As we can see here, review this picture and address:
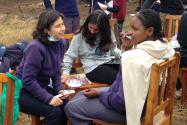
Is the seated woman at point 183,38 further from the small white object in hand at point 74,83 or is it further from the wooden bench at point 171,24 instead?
the small white object in hand at point 74,83

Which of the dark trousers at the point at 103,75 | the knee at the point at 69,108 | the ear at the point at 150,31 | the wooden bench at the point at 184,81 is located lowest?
the wooden bench at the point at 184,81

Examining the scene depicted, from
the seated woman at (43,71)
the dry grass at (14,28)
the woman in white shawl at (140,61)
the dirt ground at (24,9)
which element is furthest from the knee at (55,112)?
the dirt ground at (24,9)

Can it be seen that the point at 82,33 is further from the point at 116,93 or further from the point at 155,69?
the point at 155,69

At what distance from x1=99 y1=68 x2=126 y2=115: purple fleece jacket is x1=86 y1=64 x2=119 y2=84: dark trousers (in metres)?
0.98

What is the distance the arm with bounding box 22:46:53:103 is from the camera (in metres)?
3.33

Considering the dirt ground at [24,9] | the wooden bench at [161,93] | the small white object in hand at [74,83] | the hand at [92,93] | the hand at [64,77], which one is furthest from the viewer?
the dirt ground at [24,9]

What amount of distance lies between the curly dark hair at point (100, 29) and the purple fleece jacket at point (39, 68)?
0.70m

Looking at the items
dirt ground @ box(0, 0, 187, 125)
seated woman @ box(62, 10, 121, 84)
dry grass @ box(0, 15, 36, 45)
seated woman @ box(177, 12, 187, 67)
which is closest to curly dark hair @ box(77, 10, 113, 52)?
seated woman @ box(62, 10, 121, 84)

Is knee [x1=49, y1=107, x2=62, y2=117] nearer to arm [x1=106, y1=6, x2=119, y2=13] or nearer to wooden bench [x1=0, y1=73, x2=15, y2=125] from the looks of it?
wooden bench [x1=0, y1=73, x2=15, y2=125]

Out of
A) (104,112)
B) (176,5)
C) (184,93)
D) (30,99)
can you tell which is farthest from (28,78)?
(176,5)

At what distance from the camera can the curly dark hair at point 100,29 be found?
411 centimetres

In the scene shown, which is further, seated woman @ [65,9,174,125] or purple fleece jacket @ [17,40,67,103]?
purple fleece jacket @ [17,40,67,103]

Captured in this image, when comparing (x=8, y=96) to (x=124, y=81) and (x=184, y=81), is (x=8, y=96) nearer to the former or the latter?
(x=124, y=81)

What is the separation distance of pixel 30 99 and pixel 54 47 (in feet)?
1.58
